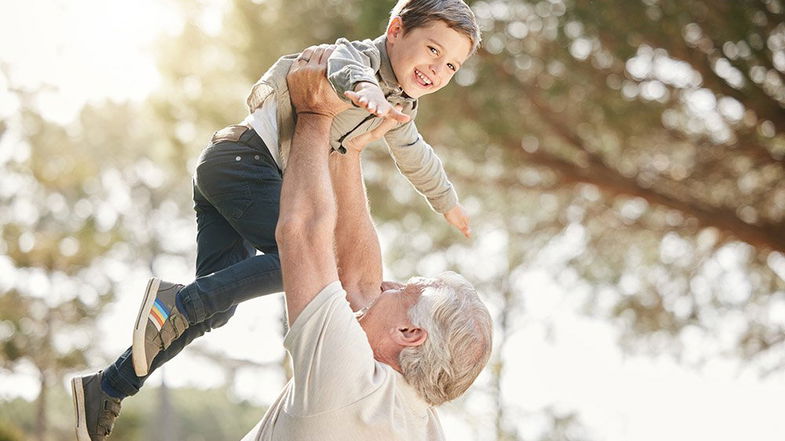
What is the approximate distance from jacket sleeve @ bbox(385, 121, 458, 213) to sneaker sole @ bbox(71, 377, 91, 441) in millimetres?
1127

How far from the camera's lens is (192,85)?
37.5 feet

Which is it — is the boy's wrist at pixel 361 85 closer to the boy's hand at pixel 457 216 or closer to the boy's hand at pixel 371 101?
the boy's hand at pixel 371 101

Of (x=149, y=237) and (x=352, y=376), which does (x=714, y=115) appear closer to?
(x=352, y=376)

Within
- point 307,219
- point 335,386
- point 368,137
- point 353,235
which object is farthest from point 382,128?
point 335,386

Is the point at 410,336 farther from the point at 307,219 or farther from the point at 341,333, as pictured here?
the point at 307,219

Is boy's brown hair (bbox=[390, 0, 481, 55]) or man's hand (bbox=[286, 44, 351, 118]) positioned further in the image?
boy's brown hair (bbox=[390, 0, 481, 55])

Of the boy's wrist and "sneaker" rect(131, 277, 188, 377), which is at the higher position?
the boy's wrist

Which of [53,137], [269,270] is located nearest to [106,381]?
[269,270]

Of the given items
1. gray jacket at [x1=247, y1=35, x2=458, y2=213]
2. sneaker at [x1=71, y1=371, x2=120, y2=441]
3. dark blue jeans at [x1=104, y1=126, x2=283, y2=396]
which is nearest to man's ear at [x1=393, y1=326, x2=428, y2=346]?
dark blue jeans at [x1=104, y1=126, x2=283, y2=396]

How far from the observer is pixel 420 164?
3.18 metres

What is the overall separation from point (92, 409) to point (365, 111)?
1.08 meters

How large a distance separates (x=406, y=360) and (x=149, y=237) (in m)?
17.6

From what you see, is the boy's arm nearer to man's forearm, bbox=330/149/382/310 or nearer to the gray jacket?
the gray jacket

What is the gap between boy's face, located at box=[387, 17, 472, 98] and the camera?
282cm
